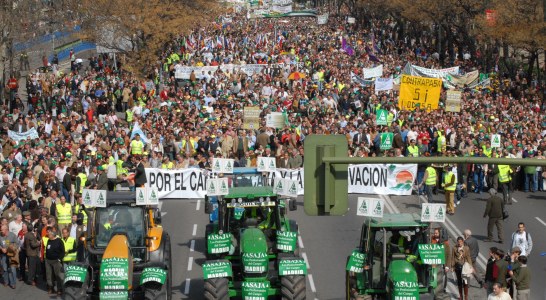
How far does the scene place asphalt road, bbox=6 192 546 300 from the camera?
965 inches

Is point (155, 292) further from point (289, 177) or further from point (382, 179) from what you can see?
point (382, 179)

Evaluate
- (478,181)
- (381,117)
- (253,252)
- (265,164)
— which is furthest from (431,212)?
(381,117)

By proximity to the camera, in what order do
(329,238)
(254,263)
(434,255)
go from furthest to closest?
(329,238) → (254,263) → (434,255)

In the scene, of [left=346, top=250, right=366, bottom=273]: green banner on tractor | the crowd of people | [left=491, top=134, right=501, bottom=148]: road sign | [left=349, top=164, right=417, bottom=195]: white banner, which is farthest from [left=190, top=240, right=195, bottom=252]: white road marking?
[left=491, top=134, right=501, bottom=148]: road sign

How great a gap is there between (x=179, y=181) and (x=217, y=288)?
14.1 metres

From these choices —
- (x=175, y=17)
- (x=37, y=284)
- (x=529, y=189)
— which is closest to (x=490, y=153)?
(x=529, y=189)

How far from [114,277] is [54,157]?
16242mm

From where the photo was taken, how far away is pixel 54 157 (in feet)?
118

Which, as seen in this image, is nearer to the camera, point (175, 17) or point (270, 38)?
point (175, 17)

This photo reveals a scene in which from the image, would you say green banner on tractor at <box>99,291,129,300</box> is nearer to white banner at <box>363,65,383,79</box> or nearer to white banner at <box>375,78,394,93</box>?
white banner at <box>375,78,394,93</box>

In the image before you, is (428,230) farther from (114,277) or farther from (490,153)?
(490,153)

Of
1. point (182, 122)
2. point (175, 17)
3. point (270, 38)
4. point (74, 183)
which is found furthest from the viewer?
point (270, 38)

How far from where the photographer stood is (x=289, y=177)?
3491cm

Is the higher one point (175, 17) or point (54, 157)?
point (175, 17)
